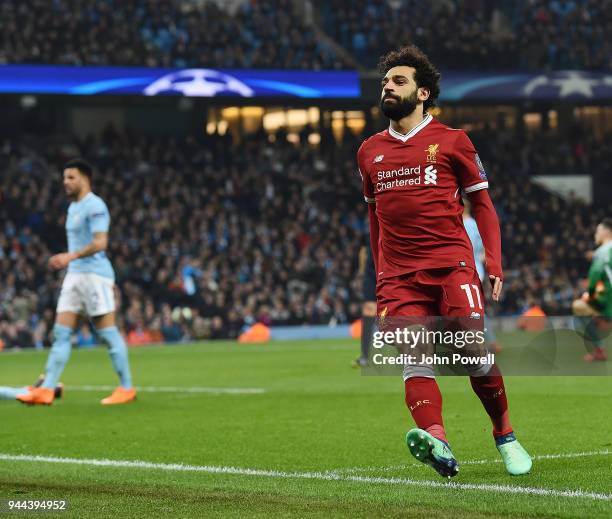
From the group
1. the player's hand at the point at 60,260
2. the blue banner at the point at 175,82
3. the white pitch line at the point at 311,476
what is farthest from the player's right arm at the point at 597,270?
the blue banner at the point at 175,82

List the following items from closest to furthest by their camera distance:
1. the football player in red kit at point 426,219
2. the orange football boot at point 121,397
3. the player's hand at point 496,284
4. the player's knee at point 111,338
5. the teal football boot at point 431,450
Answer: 1. the teal football boot at point 431,450
2. the player's hand at point 496,284
3. the football player in red kit at point 426,219
4. the player's knee at point 111,338
5. the orange football boot at point 121,397

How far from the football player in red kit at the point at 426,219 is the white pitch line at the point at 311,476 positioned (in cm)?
47

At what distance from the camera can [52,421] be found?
11.5 meters

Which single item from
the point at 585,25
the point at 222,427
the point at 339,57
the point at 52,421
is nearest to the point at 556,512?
the point at 222,427

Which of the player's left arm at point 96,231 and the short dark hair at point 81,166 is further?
the short dark hair at point 81,166

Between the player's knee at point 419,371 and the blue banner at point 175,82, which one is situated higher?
the blue banner at point 175,82

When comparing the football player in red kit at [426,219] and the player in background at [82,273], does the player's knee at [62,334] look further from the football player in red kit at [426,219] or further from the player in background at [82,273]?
the football player in red kit at [426,219]

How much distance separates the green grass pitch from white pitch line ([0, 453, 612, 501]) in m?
0.01

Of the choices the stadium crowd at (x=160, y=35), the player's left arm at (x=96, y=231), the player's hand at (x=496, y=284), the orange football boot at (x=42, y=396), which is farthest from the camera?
the stadium crowd at (x=160, y=35)

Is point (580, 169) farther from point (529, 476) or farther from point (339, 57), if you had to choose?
point (529, 476)

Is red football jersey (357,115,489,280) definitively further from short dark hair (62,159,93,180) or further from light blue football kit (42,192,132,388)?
short dark hair (62,159,93,180)

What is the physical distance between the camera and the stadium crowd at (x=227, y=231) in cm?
3045

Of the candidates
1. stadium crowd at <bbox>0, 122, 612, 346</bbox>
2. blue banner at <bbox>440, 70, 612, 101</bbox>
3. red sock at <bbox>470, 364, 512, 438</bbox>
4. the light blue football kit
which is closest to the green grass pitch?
red sock at <bbox>470, 364, 512, 438</bbox>

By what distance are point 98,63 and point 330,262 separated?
7952 millimetres
